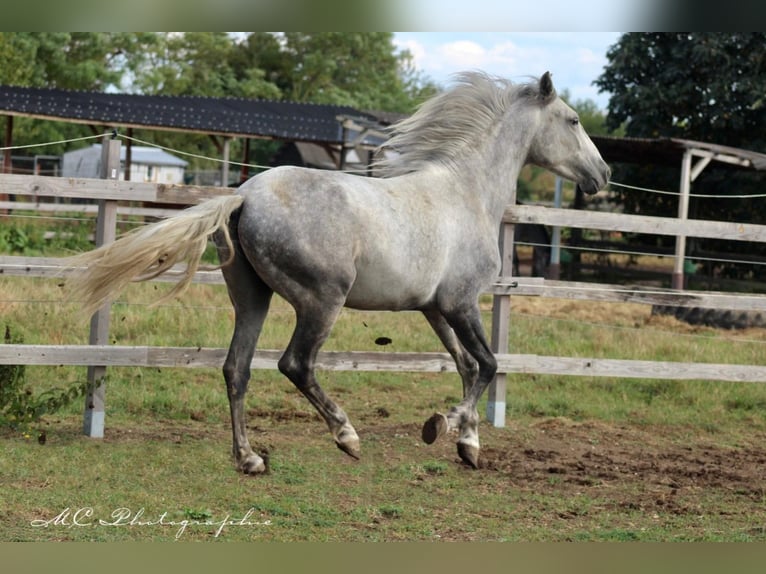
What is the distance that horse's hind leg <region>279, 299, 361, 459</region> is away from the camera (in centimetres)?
469

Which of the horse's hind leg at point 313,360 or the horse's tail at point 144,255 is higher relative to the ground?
the horse's tail at point 144,255

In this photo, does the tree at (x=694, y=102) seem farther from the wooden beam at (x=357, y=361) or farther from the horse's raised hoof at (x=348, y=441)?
the horse's raised hoof at (x=348, y=441)

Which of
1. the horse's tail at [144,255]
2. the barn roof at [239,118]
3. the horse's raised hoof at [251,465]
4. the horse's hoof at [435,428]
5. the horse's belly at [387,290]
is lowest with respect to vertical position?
the horse's raised hoof at [251,465]

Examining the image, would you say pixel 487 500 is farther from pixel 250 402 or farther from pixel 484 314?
pixel 484 314

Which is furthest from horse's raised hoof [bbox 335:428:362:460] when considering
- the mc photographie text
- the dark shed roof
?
the dark shed roof

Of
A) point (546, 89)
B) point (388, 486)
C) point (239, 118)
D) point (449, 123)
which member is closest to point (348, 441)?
point (388, 486)

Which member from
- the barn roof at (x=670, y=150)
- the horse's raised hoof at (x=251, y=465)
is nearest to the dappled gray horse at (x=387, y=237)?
the horse's raised hoof at (x=251, y=465)

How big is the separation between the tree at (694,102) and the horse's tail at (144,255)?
15634mm

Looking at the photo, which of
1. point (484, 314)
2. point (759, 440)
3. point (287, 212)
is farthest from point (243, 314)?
point (484, 314)

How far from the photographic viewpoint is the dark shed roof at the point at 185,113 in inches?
759

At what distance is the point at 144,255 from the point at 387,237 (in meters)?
1.19

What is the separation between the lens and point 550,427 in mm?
7555

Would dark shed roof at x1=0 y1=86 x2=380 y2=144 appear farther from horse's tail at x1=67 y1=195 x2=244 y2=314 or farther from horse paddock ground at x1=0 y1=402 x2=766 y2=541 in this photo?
horse's tail at x1=67 y1=195 x2=244 y2=314

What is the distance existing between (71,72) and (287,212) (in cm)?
3052
